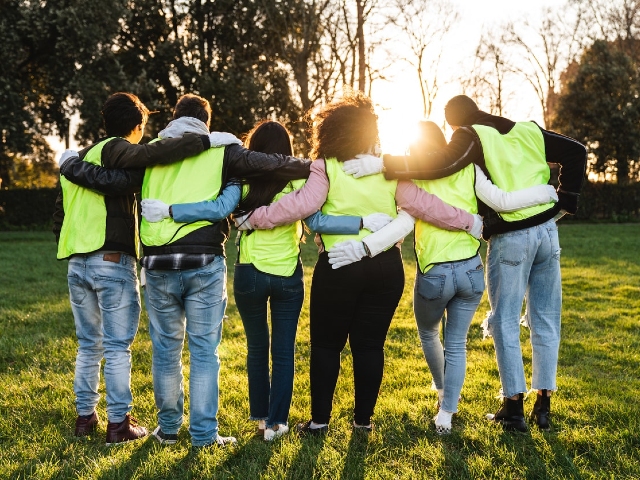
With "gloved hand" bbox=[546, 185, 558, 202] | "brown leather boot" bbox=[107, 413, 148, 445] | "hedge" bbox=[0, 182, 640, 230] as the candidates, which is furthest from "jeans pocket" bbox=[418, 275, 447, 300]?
"hedge" bbox=[0, 182, 640, 230]

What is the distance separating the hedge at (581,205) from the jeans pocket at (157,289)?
22.7 meters

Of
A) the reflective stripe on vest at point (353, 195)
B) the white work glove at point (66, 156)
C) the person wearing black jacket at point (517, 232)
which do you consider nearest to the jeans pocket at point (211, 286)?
the reflective stripe on vest at point (353, 195)

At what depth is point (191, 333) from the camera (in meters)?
3.39

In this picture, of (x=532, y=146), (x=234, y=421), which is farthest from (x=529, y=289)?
(x=234, y=421)

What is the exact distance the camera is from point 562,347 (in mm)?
6016

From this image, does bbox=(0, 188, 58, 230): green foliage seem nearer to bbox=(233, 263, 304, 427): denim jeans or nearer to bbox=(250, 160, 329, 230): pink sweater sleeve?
bbox=(233, 263, 304, 427): denim jeans

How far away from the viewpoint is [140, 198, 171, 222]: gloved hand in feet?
10.7

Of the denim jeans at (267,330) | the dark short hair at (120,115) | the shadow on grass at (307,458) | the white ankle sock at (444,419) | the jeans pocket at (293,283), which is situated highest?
the dark short hair at (120,115)

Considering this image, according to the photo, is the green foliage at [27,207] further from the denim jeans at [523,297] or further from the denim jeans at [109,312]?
the denim jeans at [523,297]

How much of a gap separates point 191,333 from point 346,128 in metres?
1.54

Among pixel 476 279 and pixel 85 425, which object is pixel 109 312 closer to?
pixel 85 425

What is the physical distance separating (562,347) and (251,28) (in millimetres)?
22336

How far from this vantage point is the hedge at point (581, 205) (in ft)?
78.3

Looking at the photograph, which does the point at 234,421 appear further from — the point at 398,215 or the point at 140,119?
the point at 140,119
